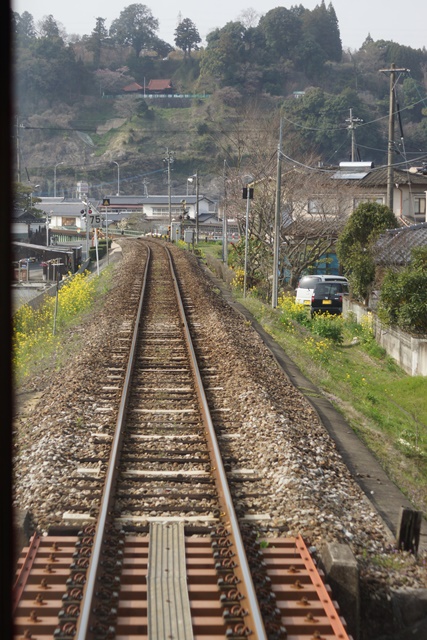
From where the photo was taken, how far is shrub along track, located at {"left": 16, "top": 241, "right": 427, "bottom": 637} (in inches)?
218

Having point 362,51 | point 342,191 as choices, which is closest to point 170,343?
point 342,191

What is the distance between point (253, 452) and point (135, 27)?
461 ft

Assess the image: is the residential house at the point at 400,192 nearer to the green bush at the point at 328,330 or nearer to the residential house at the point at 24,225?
the residential house at the point at 24,225

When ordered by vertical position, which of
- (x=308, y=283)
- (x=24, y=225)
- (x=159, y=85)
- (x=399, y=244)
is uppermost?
(x=159, y=85)

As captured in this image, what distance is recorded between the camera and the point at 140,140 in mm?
103875

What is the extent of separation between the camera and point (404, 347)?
15.2 metres

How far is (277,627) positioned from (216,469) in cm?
221

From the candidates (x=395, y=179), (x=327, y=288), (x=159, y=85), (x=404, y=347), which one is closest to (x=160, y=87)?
(x=159, y=85)

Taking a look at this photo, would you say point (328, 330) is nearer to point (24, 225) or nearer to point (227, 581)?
point (227, 581)

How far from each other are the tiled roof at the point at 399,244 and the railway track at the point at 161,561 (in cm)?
1303

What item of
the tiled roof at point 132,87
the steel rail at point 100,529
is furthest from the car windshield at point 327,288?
the tiled roof at point 132,87

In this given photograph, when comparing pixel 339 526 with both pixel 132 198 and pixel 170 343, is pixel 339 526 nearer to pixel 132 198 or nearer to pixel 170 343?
pixel 170 343

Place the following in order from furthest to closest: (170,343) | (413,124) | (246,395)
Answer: (413,124) < (170,343) < (246,395)

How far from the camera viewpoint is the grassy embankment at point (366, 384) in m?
8.81
